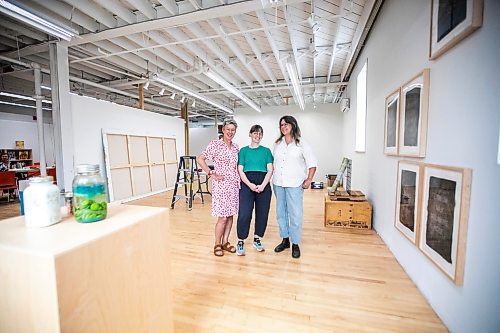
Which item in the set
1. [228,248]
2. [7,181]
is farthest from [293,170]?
[7,181]

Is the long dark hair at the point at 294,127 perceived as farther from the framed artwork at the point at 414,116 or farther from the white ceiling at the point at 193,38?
the white ceiling at the point at 193,38

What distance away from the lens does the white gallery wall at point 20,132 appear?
28.7ft

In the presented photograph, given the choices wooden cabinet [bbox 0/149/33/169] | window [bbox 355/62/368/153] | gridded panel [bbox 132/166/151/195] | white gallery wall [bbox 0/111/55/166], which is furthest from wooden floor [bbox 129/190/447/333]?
white gallery wall [bbox 0/111/55/166]

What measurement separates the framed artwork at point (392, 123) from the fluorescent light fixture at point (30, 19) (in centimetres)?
392

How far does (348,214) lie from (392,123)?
152 cm

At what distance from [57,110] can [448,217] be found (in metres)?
5.42

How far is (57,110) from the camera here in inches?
163

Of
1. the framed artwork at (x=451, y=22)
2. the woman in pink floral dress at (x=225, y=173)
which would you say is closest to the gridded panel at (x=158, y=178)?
the woman in pink floral dress at (x=225, y=173)

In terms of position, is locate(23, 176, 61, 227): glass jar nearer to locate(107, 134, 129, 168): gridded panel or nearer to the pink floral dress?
the pink floral dress

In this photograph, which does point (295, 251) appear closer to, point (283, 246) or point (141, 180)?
point (283, 246)

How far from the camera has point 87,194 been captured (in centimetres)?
102

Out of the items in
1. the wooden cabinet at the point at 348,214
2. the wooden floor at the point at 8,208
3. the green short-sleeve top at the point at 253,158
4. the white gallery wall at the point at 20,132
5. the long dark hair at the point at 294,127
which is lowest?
the wooden floor at the point at 8,208

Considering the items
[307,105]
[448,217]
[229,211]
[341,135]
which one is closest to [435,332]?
[448,217]

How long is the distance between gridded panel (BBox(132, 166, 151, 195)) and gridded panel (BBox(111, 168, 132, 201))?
205mm
